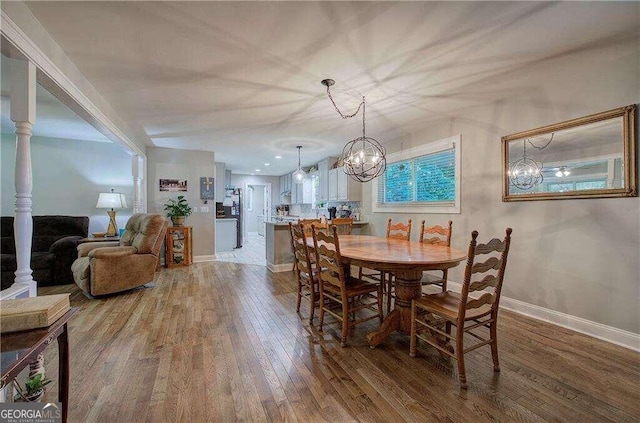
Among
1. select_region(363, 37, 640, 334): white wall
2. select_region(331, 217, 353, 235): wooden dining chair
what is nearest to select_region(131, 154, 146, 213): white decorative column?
select_region(331, 217, 353, 235): wooden dining chair

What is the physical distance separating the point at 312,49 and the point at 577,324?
341 cm

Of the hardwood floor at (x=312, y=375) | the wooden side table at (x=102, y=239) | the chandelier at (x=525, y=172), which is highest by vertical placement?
the chandelier at (x=525, y=172)

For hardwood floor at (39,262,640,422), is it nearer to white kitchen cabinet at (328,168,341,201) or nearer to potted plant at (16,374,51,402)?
potted plant at (16,374,51,402)

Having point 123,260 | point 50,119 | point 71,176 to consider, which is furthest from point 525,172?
point 71,176

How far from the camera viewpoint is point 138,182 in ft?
16.7

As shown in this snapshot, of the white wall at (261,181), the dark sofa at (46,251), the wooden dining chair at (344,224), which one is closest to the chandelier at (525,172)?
the wooden dining chair at (344,224)

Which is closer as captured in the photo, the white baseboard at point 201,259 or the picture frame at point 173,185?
the picture frame at point 173,185

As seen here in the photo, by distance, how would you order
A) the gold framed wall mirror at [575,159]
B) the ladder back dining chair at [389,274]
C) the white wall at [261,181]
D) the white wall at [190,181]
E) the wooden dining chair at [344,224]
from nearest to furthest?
the gold framed wall mirror at [575,159] → the ladder back dining chair at [389,274] → the wooden dining chair at [344,224] → the white wall at [190,181] → the white wall at [261,181]

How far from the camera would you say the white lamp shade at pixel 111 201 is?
16.2 feet

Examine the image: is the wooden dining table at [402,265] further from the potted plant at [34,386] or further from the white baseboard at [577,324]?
the potted plant at [34,386]

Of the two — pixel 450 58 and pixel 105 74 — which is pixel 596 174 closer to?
pixel 450 58

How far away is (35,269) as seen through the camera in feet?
13.2

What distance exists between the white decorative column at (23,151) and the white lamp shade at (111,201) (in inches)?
139

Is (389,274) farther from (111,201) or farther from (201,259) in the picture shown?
(111,201)
